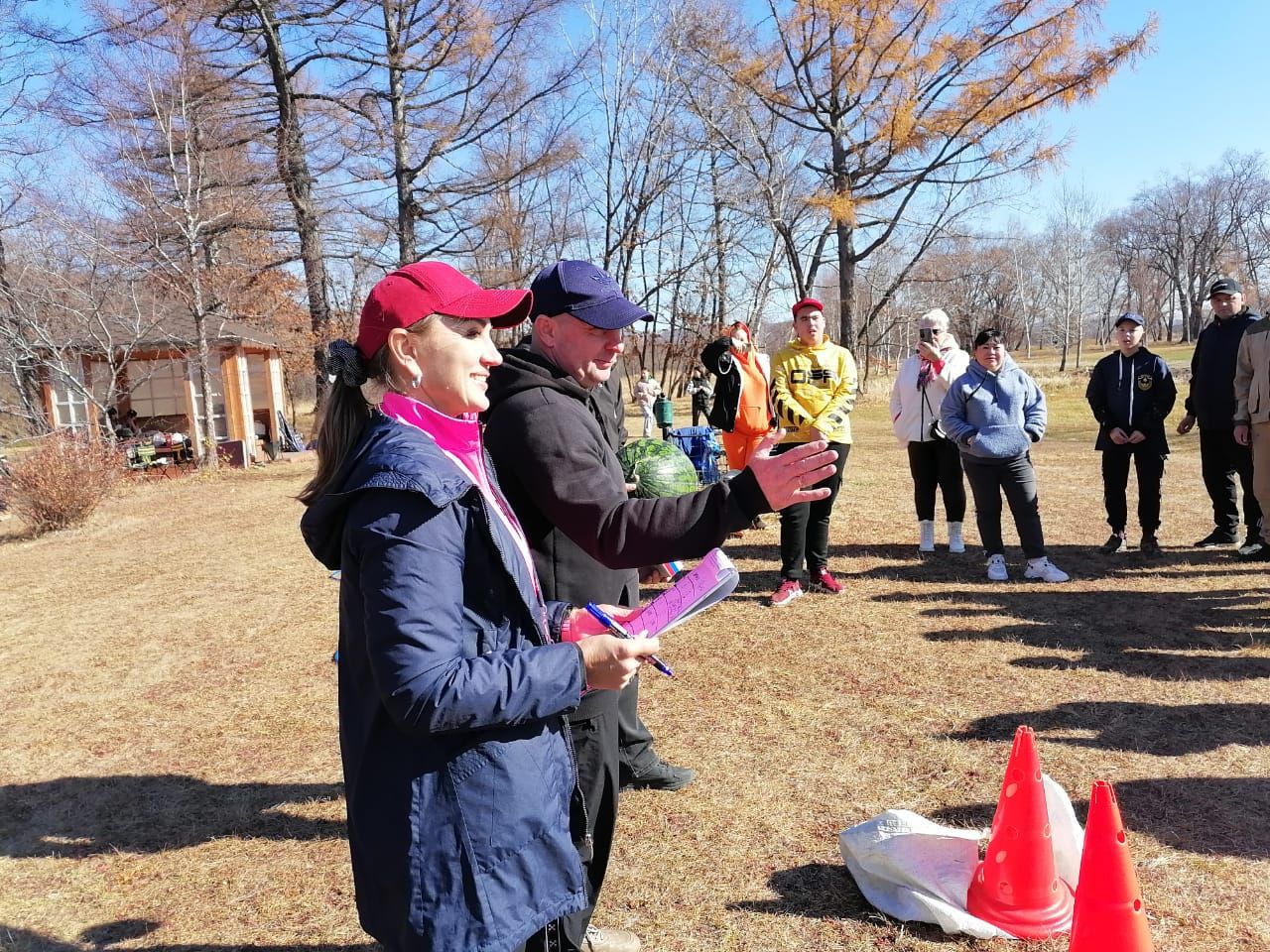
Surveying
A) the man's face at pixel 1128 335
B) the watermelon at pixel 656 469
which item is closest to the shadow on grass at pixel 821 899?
the watermelon at pixel 656 469

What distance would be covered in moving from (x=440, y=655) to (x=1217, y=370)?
7910 millimetres

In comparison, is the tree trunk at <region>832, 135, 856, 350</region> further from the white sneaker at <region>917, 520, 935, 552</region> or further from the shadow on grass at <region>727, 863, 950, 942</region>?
the shadow on grass at <region>727, 863, 950, 942</region>

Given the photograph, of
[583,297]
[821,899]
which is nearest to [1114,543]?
[821,899]

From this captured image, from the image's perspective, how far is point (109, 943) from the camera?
2.95m

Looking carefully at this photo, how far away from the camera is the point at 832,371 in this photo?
6.33m

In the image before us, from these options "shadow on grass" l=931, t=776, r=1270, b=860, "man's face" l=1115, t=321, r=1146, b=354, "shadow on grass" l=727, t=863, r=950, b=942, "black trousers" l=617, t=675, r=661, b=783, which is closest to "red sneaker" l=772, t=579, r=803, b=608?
"black trousers" l=617, t=675, r=661, b=783

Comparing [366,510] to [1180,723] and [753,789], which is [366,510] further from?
[1180,723]

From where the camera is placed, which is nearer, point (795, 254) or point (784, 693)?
point (784, 693)

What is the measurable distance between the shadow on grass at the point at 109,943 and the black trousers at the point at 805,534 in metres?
4.08

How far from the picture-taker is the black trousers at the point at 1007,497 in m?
6.45

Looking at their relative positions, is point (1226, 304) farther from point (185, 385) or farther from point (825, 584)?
point (185, 385)

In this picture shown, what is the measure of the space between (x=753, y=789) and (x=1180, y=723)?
7.11 feet

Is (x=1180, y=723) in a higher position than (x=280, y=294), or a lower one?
lower

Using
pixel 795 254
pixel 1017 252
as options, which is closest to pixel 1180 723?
pixel 795 254
